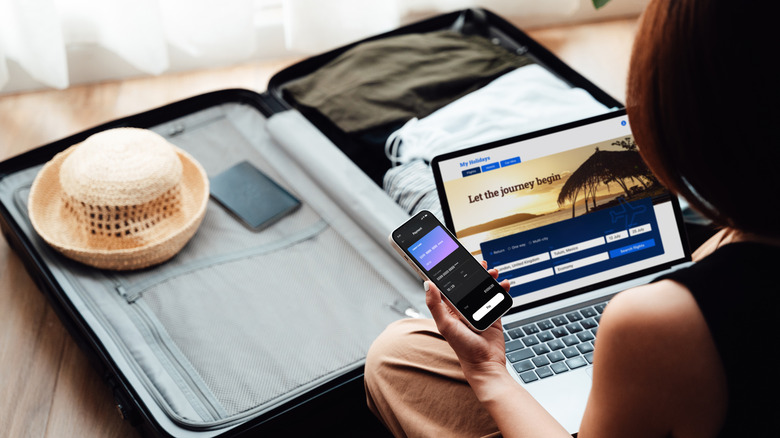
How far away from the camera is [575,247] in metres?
0.96

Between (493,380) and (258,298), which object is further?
(258,298)

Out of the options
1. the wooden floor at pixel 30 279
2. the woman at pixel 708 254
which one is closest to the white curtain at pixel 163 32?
the wooden floor at pixel 30 279

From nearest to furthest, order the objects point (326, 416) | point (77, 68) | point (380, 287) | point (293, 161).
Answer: point (326, 416) < point (380, 287) < point (293, 161) < point (77, 68)

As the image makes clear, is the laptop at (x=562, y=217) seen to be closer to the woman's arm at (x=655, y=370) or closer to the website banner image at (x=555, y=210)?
the website banner image at (x=555, y=210)

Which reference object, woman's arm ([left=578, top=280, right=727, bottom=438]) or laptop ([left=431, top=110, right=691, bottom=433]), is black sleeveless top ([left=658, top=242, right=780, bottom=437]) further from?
laptop ([left=431, top=110, right=691, bottom=433])

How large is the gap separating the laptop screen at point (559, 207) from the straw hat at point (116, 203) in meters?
0.54

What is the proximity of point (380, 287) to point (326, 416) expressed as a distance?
10.1 inches

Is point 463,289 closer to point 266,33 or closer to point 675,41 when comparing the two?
point 675,41

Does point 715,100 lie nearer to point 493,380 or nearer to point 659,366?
point 659,366

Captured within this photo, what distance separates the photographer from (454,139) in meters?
1.35

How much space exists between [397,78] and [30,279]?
2.85 ft

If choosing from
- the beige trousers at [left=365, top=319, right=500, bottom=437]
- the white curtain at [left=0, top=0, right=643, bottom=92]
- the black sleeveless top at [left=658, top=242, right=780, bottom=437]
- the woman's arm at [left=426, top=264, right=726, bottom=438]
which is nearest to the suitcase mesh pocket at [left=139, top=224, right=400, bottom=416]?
the beige trousers at [left=365, top=319, right=500, bottom=437]

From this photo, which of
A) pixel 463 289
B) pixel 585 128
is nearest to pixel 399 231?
pixel 463 289

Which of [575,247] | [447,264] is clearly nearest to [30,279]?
[447,264]
